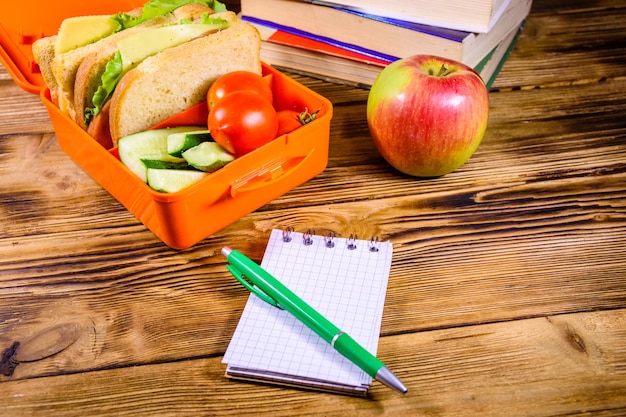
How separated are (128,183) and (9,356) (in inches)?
9.9

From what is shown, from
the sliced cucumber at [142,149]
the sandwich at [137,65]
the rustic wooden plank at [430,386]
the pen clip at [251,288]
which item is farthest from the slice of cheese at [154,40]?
the rustic wooden plank at [430,386]

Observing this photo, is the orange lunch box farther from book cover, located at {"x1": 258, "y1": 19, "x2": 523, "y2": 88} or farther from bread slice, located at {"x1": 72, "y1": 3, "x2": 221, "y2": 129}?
book cover, located at {"x1": 258, "y1": 19, "x2": 523, "y2": 88}

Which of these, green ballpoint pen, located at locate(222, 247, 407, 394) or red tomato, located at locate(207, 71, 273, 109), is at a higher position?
red tomato, located at locate(207, 71, 273, 109)

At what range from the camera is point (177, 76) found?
3.04 feet

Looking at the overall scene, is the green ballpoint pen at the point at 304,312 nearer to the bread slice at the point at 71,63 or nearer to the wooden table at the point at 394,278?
the wooden table at the point at 394,278

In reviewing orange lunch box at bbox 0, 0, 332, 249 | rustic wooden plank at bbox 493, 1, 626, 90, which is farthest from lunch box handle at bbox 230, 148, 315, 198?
rustic wooden plank at bbox 493, 1, 626, 90

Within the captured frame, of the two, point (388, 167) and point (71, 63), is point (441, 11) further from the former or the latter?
point (71, 63)

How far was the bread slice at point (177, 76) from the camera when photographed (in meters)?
0.89

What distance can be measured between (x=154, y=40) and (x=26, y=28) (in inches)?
11.7

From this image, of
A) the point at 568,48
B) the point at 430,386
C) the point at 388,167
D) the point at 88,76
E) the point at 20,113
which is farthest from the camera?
the point at 568,48

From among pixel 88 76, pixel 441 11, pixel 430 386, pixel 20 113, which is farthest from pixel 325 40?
pixel 430 386

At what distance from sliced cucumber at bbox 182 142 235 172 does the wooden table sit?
0.10m

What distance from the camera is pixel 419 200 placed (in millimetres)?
948

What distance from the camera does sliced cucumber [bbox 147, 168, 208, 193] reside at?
2.64 ft
